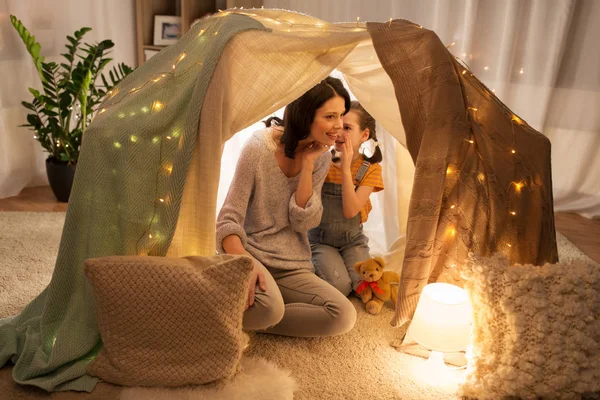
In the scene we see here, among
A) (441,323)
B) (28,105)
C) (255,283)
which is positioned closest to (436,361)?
(441,323)

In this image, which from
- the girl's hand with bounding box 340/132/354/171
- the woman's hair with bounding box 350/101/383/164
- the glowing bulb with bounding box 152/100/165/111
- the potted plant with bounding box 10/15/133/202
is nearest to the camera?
the glowing bulb with bounding box 152/100/165/111

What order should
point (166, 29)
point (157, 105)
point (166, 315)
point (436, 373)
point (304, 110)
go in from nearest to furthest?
point (166, 315) < point (157, 105) < point (436, 373) < point (304, 110) < point (166, 29)

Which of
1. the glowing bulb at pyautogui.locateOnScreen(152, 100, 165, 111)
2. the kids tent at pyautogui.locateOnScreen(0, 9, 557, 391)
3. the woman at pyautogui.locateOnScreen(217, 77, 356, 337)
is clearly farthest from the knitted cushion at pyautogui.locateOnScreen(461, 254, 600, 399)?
the glowing bulb at pyautogui.locateOnScreen(152, 100, 165, 111)

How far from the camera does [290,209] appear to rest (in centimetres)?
193

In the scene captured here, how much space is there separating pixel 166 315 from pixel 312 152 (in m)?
0.71

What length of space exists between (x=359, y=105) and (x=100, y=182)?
103 cm

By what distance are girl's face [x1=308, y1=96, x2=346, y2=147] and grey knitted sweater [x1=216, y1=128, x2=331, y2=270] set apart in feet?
0.43

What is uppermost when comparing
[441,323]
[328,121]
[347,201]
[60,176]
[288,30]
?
[288,30]

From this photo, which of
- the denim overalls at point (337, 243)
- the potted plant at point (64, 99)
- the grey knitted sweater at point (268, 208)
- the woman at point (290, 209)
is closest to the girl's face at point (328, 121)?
the woman at point (290, 209)

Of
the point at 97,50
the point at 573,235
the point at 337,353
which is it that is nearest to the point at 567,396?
the point at 337,353

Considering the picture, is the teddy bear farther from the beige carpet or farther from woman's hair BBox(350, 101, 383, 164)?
woman's hair BBox(350, 101, 383, 164)

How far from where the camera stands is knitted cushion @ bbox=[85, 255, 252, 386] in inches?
61.0

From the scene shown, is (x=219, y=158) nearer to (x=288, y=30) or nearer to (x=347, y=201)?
(x=288, y=30)

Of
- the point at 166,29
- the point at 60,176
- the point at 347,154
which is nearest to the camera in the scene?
the point at 347,154
